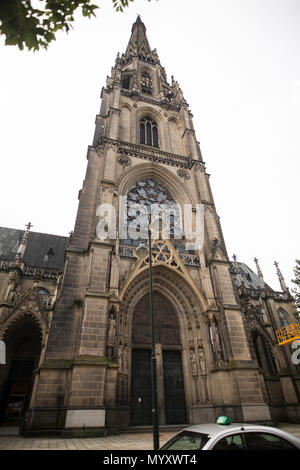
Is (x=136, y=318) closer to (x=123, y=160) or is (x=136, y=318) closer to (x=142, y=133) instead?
(x=123, y=160)

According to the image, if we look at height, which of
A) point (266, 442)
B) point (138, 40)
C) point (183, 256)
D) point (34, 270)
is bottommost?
point (266, 442)

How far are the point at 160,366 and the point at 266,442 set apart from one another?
1094 centimetres

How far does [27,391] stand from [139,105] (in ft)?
82.8

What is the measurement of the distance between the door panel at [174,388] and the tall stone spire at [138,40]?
37078 millimetres

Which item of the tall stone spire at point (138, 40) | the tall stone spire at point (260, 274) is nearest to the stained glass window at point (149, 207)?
the tall stone spire at point (260, 274)

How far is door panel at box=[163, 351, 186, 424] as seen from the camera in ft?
41.3

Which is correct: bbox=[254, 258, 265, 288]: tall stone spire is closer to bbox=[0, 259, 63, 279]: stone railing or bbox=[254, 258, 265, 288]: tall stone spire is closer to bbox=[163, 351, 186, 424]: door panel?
bbox=[163, 351, 186, 424]: door panel

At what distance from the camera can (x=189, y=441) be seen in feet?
11.5

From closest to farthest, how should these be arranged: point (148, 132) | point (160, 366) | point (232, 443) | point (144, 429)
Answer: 1. point (232, 443)
2. point (144, 429)
3. point (160, 366)
4. point (148, 132)

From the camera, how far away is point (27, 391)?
53.9 feet

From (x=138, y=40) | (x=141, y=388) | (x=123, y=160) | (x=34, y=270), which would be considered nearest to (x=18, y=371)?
(x=34, y=270)

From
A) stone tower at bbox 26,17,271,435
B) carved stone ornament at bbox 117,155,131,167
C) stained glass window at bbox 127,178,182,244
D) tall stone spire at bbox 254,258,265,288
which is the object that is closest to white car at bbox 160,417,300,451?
stone tower at bbox 26,17,271,435

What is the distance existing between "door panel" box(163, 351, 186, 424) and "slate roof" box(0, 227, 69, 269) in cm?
1376
